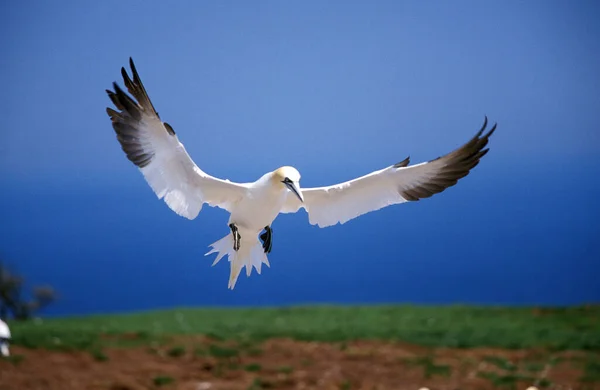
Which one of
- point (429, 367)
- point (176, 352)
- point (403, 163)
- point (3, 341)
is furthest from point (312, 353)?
point (403, 163)

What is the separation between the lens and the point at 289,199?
3738mm

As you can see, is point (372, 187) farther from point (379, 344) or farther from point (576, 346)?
point (576, 346)

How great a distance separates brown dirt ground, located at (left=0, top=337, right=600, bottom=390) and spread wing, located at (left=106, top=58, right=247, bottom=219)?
3.82 metres

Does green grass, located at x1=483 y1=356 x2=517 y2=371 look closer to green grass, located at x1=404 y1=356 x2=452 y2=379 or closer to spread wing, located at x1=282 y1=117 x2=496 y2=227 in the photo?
green grass, located at x1=404 y1=356 x2=452 y2=379

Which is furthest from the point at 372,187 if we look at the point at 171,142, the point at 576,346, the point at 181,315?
the point at 181,315

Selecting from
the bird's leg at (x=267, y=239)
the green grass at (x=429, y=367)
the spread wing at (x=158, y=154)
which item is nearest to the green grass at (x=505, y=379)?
the green grass at (x=429, y=367)

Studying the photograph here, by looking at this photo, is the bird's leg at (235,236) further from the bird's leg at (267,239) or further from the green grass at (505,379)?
the green grass at (505,379)

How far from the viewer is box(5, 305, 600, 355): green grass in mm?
8250

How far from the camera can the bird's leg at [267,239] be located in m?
3.27

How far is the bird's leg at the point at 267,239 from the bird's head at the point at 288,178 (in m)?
0.41

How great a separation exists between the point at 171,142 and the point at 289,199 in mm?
673

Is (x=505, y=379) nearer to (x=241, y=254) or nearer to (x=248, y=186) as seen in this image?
(x=241, y=254)

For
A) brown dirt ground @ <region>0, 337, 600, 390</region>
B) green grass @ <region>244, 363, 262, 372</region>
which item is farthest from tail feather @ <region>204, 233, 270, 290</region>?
green grass @ <region>244, 363, 262, 372</region>

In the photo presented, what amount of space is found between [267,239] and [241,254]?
203 mm
